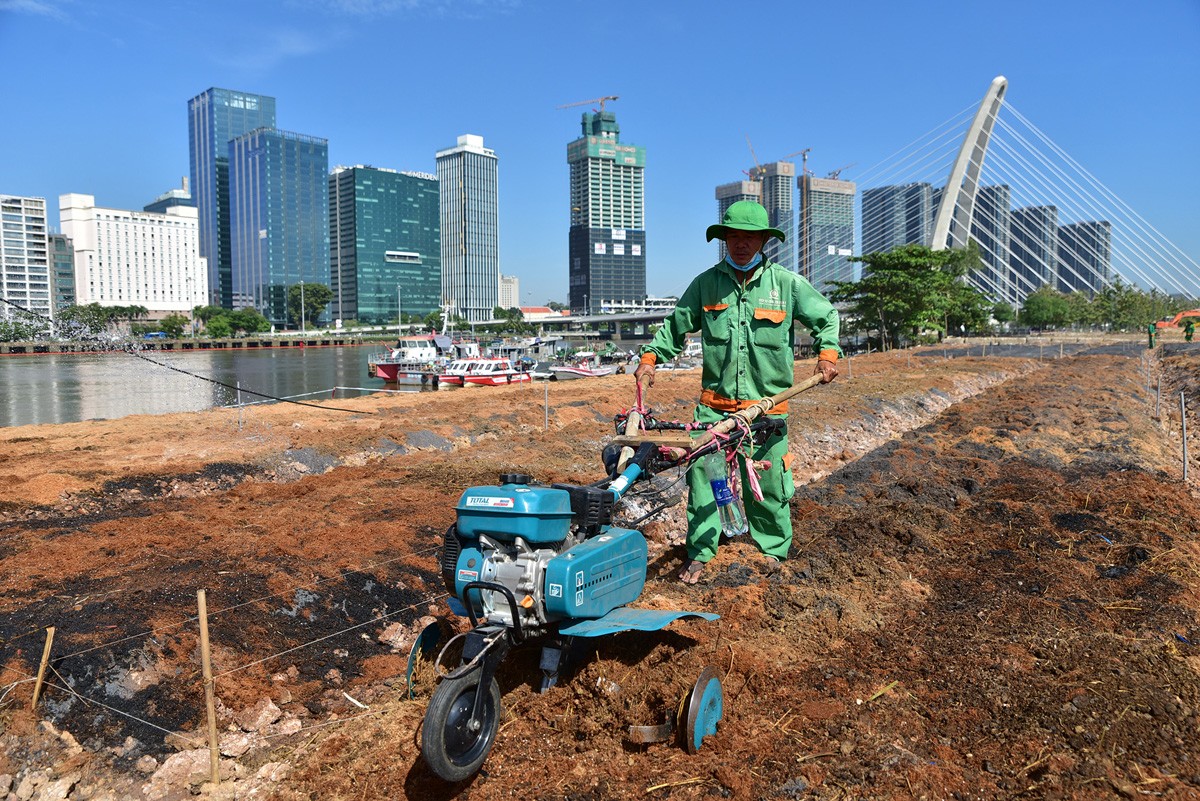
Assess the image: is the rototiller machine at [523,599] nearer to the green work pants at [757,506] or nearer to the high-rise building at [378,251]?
the green work pants at [757,506]

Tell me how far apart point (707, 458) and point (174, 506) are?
6816 mm

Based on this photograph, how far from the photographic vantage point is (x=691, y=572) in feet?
19.2

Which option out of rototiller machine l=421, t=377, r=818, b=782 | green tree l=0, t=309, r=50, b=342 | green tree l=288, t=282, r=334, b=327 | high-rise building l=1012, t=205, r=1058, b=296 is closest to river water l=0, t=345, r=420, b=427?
green tree l=0, t=309, r=50, b=342

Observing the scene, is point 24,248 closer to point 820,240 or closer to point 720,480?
point 720,480

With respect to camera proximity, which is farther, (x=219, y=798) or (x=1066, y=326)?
(x=1066, y=326)

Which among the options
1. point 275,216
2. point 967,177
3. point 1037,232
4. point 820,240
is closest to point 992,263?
point 967,177

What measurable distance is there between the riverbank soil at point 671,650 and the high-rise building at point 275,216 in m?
191

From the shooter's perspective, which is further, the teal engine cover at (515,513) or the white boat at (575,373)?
the white boat at (575,373)

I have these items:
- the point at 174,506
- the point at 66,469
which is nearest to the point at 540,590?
the point at 174,506

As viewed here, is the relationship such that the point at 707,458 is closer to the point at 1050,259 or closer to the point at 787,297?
the point at 787,297

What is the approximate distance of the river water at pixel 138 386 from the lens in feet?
107

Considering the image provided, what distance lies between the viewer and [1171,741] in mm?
3432

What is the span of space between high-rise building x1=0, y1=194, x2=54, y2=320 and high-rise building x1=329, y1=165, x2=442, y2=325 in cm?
13627

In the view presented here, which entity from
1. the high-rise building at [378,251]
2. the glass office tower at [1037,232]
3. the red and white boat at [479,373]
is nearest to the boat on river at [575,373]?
the red and white boat at [479,373]
